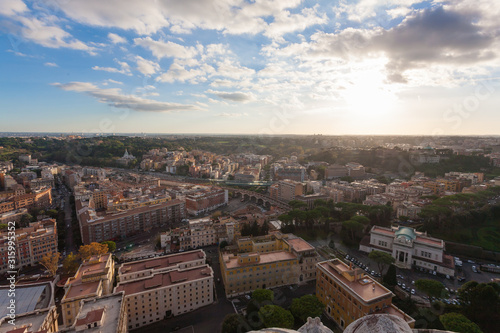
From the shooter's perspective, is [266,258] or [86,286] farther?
[266,258]

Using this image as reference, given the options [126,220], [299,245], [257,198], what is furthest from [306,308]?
[257,198]

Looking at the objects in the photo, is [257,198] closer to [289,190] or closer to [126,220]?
[289,190]

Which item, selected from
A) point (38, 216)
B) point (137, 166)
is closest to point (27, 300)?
point (38, 216)

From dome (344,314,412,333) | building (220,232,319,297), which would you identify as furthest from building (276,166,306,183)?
dome (344,314,412,333)

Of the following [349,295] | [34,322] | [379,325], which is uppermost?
[379,325]

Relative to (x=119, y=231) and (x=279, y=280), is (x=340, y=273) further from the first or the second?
(x=119, y=231)

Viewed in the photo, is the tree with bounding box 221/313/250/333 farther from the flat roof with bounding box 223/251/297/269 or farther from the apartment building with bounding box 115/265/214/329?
the flat roof with bounding box 223/251/297/269
